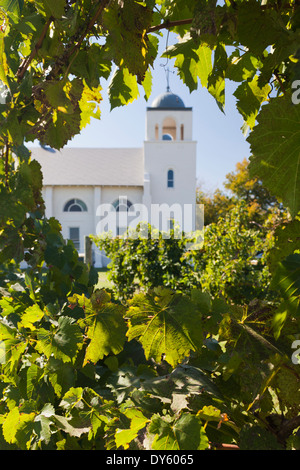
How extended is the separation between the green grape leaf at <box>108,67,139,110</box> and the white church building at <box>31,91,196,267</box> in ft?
77.5

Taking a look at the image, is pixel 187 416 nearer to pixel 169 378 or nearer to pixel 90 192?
pixel 169 378

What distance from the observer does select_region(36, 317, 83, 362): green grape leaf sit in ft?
3.18

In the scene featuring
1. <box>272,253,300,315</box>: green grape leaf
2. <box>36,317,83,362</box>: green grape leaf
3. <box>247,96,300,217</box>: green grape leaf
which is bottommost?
<box>36,317,83,362</box>: green grape leaf

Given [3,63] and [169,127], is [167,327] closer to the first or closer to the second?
[3,63]

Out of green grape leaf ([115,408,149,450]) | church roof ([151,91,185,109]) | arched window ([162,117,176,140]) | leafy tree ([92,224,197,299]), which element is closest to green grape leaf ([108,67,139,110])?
green grape leaf ([115,408,149,450])

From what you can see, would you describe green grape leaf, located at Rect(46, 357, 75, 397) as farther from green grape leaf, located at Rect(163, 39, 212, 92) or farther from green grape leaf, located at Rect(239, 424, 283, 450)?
green grape leaf, located at Rect(163, 39, 212, 92)

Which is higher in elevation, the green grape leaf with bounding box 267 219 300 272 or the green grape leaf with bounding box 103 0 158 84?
the green grape leaf with bounding box 103 0 158 84

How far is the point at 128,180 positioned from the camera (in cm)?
2759

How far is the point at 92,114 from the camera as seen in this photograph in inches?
59.1

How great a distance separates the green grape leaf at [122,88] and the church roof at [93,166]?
25.8 metres

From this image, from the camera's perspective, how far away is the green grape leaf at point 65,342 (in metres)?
0.97

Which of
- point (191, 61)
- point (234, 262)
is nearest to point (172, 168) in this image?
point (234, 262)

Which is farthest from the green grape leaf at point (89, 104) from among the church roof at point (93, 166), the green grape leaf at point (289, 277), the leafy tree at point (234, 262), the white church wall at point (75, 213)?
the church roof at point (93, 166)

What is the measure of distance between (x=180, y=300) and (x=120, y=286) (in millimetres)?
6075
